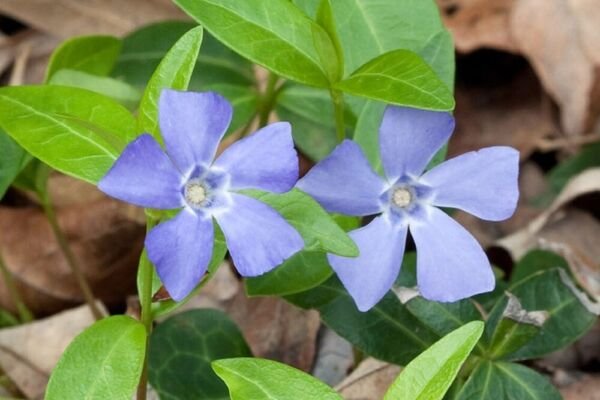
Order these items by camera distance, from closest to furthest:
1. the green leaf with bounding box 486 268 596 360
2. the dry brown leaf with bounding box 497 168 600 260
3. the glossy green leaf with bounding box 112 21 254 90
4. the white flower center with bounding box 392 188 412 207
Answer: the white flower center with bounding box 392 188 412 207 → the green leaf with bounding box 486 268 596 360 → the dry brown leaf with bounding box 497 168 600 260 → the glossy green leaf with bounding box 112 21 254 90

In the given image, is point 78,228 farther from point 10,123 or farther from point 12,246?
point 10,123

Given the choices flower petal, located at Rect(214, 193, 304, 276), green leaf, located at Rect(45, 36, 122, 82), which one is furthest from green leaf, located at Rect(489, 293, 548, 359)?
green leaf, located at Rect(45, 36, 122, 82)

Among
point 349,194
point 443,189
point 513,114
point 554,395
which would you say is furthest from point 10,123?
point 513,114

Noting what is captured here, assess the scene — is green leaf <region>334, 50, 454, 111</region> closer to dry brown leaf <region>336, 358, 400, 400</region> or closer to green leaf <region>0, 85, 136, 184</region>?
green leaf <region>0, 85, 136, 184</region>

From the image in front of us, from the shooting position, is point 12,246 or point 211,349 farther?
point 12,246

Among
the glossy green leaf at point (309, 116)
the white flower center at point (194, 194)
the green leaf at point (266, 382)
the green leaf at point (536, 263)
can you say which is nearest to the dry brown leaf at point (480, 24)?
the glossy green leaf at point (309, 116)

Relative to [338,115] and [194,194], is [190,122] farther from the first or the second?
[338,115]

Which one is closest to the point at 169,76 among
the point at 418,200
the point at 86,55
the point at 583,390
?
the point at 418,200
